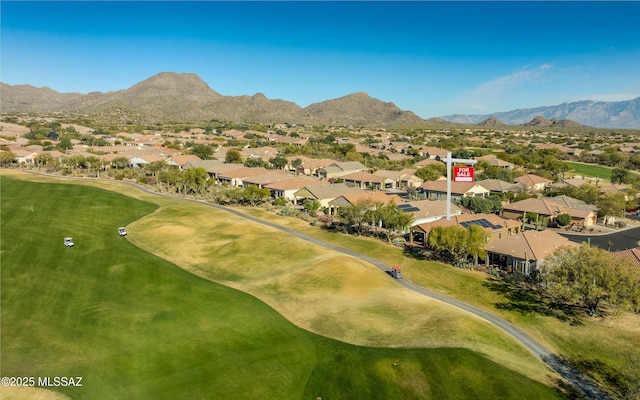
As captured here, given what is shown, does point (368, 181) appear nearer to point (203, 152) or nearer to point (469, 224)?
point (469, 224)

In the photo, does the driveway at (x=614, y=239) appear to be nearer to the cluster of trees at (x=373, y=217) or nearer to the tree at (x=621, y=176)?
the cluster of trees at (x=373, y=217)

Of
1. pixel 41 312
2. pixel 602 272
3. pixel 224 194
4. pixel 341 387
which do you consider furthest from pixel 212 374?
pixel 224 194

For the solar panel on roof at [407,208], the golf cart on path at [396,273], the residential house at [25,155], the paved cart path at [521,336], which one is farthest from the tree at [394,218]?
the residential house at [25,155]

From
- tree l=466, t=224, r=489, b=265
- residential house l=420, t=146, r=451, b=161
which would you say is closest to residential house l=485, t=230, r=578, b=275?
tree l=466, t=224, r=489, b=265

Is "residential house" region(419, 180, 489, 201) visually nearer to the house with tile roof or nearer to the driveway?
the driveway

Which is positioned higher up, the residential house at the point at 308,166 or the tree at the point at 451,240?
the residential house at the point at 308,166

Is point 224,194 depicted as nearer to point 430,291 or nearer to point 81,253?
point 81,253
